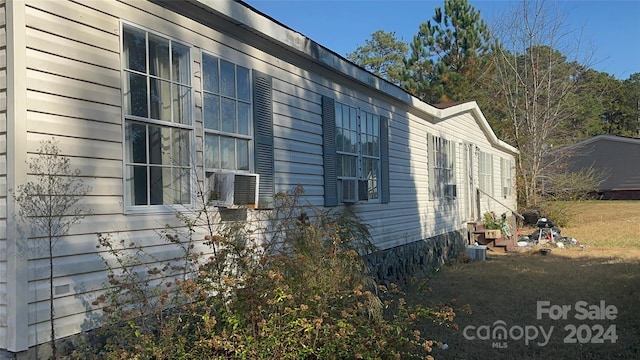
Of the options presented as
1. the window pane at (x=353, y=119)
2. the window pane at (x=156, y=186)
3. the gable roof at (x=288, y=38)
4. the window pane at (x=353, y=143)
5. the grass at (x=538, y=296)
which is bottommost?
the grass at (x=538, y=296)

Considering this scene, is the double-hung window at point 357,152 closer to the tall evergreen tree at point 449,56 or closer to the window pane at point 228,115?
the window pane at point 228,115

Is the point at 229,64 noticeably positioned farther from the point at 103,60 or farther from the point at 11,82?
the point at 11,82

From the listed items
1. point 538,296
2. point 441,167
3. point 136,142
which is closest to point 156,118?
point 136,142

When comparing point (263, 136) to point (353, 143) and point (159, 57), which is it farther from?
point (353, 143)

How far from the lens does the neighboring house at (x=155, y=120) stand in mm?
3139

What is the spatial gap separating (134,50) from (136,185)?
1.05 metres

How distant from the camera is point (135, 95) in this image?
392cm

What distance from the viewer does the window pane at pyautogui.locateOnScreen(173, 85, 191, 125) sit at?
427cm

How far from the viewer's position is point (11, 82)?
10.1ft

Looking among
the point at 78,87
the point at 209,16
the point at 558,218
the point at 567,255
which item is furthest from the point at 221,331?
the point at 558,218

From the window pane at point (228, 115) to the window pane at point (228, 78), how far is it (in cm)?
9

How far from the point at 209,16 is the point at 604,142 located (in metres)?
34.3

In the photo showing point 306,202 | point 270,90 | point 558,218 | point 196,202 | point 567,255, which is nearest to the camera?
point 196,202

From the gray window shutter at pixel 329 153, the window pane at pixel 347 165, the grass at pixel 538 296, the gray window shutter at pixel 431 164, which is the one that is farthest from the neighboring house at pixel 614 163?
the gray window shutter at pixel 329 153
